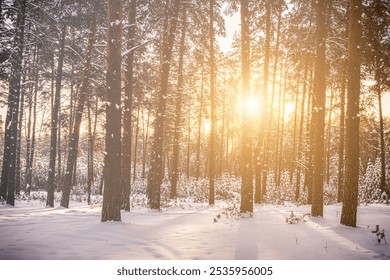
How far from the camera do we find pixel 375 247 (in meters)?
5.15

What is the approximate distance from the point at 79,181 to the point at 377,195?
3538cm

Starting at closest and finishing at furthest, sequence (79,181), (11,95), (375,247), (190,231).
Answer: (375,247), (190,231), (11,95), (79,181)

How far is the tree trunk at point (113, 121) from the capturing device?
7316 mm

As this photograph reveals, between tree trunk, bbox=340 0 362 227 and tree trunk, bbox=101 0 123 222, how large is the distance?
633cm

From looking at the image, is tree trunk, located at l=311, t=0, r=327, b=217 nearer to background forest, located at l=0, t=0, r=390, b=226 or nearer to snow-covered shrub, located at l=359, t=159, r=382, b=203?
background forest, located at l=0, t=0, r=390, b=226

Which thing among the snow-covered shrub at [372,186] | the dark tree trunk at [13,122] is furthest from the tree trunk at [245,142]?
the snow-covered shrub at [372,186]

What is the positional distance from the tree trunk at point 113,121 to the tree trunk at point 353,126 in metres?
6.33

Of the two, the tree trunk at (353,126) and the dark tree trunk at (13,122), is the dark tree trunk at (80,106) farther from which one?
the tree trunk at (353,126)

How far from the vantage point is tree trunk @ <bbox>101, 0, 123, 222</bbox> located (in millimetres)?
7316

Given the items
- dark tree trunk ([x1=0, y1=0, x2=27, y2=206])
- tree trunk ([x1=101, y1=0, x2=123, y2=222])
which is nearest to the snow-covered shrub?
tree trunk ([x1=101, y1=0, x2=123, y2=222])

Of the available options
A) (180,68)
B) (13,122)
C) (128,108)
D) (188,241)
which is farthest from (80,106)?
(188,241)
